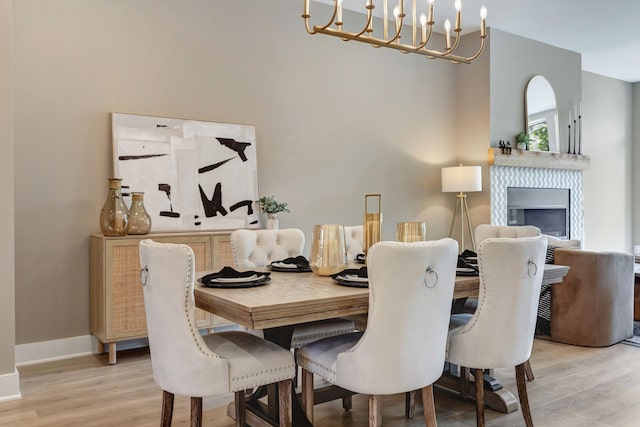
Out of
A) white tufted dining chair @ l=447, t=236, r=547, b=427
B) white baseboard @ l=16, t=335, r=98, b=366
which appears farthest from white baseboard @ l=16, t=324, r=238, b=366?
white tufted dining chair @ l=447, t=236, r=547, b=427

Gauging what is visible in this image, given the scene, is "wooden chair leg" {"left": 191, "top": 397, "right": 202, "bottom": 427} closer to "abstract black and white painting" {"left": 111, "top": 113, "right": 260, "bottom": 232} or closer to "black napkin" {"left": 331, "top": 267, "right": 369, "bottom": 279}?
"black napkin" {"left": 331, "top": 267, "right": 369, "bottom": 279}

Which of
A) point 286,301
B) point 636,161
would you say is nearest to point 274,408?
point 286,301

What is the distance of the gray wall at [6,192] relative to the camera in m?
2.88

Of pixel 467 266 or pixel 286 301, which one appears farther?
pixel 467 266

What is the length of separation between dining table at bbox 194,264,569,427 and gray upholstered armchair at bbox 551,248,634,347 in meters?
1.27

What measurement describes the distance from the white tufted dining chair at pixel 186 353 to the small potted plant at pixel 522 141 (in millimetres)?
4658

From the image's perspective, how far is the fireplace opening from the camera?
19.5ft

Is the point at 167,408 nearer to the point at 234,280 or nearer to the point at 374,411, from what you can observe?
the point at 234,280

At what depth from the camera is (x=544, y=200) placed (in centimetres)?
630

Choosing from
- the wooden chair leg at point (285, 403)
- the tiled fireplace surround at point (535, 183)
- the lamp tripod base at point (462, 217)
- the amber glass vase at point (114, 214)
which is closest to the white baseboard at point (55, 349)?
the amber glass vase at point (114, 214)

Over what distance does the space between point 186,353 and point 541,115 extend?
219 inches

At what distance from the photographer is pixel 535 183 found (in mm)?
6152

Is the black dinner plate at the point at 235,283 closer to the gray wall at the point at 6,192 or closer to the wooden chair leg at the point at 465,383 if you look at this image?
the wooden chair leg at the point at 465,383

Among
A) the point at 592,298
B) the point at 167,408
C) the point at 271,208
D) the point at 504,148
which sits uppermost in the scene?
the point at 504,148
